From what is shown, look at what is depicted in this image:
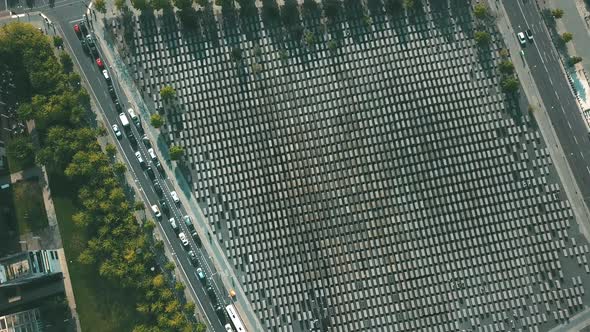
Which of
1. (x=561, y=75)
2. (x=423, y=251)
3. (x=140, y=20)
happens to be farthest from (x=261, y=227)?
(x=561, y=75)

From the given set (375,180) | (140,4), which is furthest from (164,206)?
(375,180)

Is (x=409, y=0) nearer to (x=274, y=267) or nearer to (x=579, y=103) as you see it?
(x=579, y=103)

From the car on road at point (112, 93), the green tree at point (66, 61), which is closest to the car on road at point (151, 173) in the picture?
the car on road at point (112, 93)

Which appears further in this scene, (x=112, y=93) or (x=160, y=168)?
(x=112, y=93)

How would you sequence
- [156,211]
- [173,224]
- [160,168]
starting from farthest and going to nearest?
[160,168] < [156,211] < [173,224]

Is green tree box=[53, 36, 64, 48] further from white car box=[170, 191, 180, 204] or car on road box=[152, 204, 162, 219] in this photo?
car on road box=[152, 204, 162, 219]

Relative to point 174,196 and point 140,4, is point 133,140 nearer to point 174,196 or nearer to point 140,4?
point 174,196

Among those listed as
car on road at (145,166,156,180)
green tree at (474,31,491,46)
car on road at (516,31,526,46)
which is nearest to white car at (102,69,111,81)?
car on road at (145,166,156,180)

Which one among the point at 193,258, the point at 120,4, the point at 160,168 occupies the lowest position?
the point at 193,258
